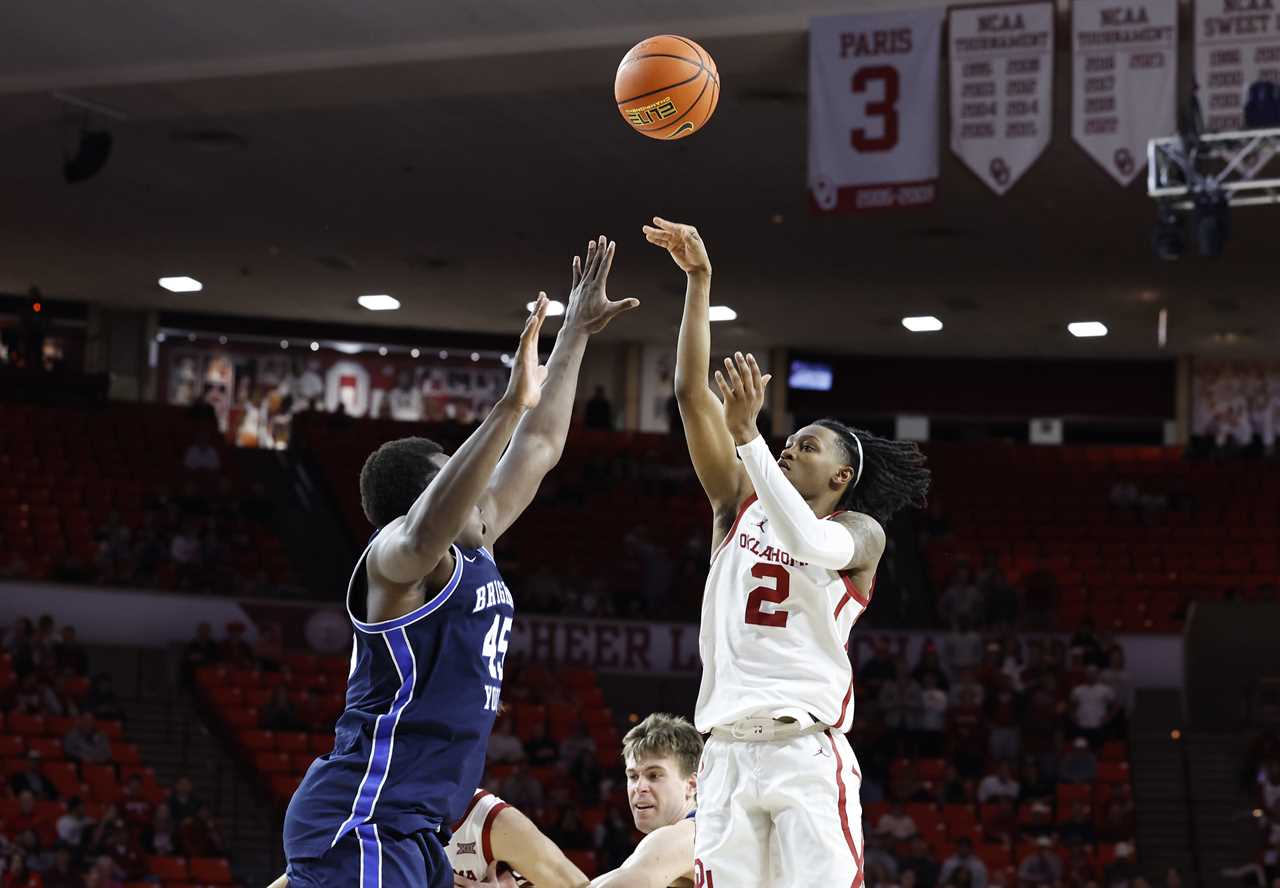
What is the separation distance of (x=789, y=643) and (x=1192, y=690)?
17.6 m

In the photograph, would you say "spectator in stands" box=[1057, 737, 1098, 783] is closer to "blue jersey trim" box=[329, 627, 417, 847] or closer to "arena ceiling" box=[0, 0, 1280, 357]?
"arena ceiling" box=[0, 0, 1280, 357]

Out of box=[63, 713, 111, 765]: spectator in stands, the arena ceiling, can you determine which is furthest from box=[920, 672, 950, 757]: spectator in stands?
box=[63, 713, 111, 765]: spectator in stands

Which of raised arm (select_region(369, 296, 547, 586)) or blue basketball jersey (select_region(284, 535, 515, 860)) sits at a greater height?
raised arm (select_region(369, 296, 547, 586))

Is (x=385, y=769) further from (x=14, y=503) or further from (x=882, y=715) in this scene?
(x=14, y=503)

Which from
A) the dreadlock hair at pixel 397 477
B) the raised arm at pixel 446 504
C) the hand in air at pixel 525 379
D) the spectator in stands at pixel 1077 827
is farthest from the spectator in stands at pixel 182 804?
the hand in air at pixel 525 379

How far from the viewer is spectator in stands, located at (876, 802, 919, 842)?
15836 millimetres

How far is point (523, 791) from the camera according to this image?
16.5 m

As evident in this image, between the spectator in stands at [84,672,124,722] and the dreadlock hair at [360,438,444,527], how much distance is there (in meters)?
14.4

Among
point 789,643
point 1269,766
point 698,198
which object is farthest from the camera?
point 698,198

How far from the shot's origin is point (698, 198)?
1970 cm

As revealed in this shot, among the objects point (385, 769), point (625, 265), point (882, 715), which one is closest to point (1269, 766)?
point (882, 715)

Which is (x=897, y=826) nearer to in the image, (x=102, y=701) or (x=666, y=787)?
(x=102, y=701)

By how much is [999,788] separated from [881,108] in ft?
23.8

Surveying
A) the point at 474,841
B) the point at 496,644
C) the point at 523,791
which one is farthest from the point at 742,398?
the point at 523,791
